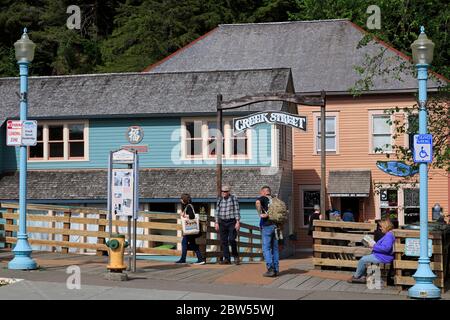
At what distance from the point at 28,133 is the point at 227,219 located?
15.1ft

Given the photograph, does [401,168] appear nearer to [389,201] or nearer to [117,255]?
[117,255]

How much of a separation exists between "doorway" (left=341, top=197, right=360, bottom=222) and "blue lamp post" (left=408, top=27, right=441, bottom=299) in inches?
769

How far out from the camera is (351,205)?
3381 cm

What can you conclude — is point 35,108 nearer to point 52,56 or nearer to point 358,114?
point 358,114

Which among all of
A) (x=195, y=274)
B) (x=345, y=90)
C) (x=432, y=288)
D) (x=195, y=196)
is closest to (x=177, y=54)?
(x=345, y=90)

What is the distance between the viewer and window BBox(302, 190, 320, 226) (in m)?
33.3

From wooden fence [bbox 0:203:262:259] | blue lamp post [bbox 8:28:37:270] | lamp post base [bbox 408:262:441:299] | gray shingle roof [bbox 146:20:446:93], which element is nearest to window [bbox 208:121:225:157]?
wooden fence [bbox 0:203:262:259]

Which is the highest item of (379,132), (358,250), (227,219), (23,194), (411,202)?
(379,132)

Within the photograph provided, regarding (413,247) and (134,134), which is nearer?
(413,247)

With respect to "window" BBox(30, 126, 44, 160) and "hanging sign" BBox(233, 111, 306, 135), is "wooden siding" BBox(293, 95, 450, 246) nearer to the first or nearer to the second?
"window" BBox(30, 126, 44, 160)

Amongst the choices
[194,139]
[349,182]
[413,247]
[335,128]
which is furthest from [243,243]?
[335,128]

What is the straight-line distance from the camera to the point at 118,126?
29.1 meters

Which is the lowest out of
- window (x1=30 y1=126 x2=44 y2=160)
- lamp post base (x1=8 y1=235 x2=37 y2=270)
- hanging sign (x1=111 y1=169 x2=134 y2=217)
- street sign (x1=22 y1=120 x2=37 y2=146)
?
lamp post base (x1=8 y1=235 x2=37 y2=270)

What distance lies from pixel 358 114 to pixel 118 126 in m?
10.1
